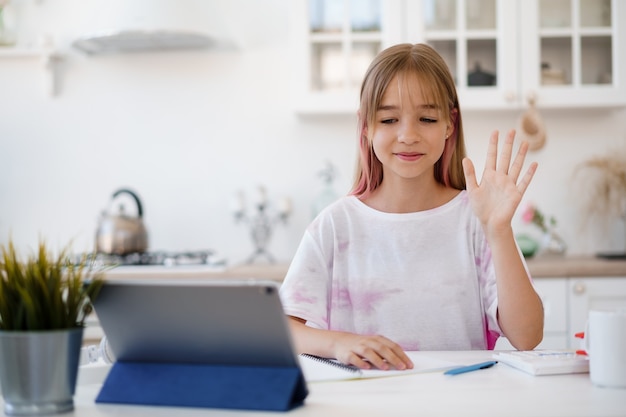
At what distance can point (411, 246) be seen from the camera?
1.71 m

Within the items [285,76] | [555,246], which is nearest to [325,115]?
[285,76]

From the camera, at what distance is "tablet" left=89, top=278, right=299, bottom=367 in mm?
1013

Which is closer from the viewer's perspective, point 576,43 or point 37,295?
point 37,295

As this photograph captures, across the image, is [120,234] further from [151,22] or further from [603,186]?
[603,186]

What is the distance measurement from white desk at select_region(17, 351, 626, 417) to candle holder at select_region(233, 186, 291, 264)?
2180 mm

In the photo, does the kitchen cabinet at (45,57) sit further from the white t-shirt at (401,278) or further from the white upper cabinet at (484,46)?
the white t-shirt at (401,278)

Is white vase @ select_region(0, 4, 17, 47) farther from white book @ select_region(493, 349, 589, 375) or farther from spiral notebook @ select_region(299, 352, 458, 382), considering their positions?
white book @ select_region(493, 349, 589, 375)

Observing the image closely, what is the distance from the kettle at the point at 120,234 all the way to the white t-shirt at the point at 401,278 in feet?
5.21

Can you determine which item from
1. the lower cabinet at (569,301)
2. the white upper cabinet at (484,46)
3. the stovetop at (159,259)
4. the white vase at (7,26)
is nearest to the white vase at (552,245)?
the lower cabinet at (569,301)

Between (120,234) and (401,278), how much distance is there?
1.73 m

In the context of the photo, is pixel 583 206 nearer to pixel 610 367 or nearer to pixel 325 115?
A: pixel 325 115

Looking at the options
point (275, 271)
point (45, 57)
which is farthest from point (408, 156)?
point (45, 57)

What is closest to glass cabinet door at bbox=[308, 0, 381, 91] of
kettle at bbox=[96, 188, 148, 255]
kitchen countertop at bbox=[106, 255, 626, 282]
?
kitchen countertop at bbox=[106, 255, 626, 282]

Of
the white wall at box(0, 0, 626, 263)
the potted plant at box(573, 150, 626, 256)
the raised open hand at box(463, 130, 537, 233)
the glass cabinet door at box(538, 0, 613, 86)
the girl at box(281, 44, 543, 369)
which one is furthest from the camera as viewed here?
the white wall at box(0, 0, 626, 263)
